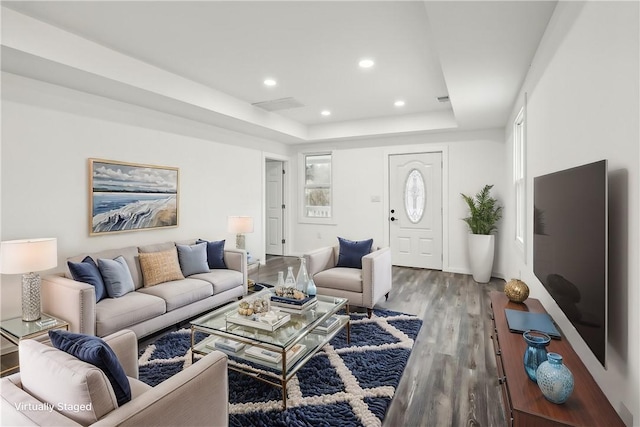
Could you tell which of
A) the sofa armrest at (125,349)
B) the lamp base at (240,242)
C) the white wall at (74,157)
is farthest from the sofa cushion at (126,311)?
the lamp base at (240,242)

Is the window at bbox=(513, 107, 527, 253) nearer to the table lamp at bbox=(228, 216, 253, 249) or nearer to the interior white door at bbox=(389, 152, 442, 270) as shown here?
the interior white door at bbox=(389, 152, 442, 270)

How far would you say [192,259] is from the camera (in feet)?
12.7

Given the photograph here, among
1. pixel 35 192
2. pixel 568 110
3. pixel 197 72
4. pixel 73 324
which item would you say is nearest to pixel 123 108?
pixel 197 72

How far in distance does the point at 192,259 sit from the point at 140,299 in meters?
0.92

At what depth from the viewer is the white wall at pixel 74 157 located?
2.92 metres

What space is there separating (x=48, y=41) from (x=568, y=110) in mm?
3656

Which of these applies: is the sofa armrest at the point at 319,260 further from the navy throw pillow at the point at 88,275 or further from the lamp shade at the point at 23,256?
the lamp shade at the point at 23,256

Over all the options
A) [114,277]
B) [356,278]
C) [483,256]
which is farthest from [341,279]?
[483,256]

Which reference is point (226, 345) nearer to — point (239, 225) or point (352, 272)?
point (352, 272)

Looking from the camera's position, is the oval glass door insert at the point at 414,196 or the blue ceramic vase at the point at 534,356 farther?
the oval glass door insert at the point at 414,196

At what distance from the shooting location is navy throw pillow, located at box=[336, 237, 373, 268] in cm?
403

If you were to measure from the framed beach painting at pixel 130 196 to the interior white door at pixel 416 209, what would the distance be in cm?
368

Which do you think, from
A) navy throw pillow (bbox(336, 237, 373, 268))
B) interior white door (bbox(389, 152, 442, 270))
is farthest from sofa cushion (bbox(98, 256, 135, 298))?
interior white door (bbox(389, 152, 442, 270))

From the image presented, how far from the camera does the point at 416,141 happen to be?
5934 millimetres
